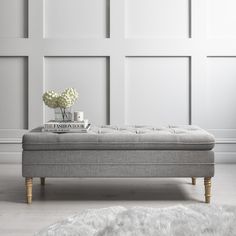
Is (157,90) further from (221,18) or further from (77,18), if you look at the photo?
(77,18)

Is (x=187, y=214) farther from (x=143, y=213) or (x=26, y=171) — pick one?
(x=26, y=171)

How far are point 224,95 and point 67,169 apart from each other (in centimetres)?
207

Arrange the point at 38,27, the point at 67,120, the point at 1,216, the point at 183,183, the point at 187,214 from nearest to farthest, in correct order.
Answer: the point at 187,214 < the point at 1,216 < the point at 67,120 < the point at 183,183 < the point at 38,27

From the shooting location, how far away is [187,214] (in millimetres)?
498

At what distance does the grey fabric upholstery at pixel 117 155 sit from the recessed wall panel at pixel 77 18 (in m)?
1.75

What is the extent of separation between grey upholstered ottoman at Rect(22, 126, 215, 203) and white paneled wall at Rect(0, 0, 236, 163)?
1.56m

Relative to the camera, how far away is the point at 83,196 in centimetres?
303

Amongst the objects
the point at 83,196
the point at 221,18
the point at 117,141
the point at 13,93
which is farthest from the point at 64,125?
the point at 221,18

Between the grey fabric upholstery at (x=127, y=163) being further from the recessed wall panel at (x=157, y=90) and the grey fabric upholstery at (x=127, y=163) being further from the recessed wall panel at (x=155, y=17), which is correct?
the recessed wall panel at (x=155, y=17)

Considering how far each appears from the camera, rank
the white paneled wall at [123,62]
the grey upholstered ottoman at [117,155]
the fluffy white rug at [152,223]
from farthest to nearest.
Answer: the white paneled wall at [123,62]
the grey upholstered ottoman at [117,155]
the fluffy white rug at [152,223]

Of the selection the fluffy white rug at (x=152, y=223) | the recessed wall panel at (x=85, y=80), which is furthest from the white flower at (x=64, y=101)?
the fluffy white rug at (x=152, y=223)

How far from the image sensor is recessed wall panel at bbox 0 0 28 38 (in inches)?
170

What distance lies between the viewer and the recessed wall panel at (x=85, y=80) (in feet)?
14.2

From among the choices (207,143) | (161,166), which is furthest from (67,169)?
(207,143)
